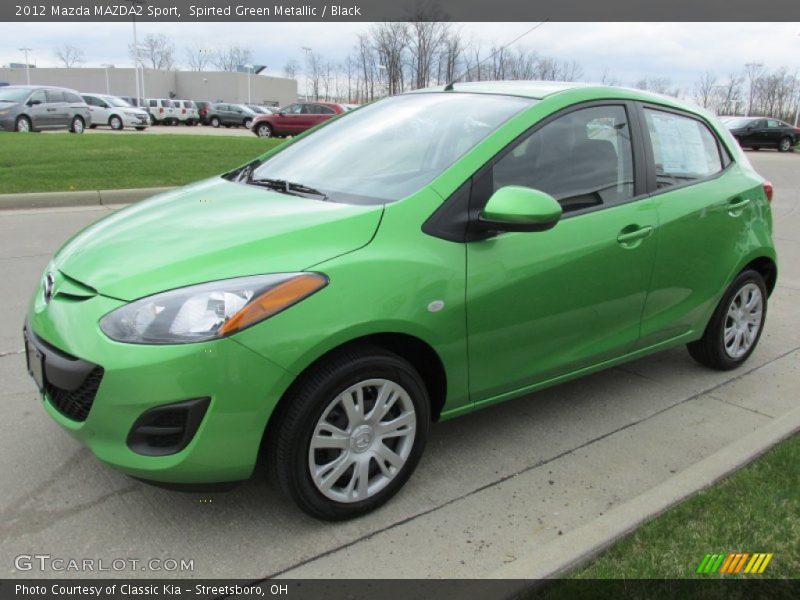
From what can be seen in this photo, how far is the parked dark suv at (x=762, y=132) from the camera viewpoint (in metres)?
32.7

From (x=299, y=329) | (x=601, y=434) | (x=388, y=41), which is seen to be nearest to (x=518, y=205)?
(x=299, y=329)

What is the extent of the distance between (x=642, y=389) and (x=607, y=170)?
4.74 ft

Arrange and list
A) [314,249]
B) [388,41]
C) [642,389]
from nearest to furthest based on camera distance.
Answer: [314,249] < [642,389] < [388,41]

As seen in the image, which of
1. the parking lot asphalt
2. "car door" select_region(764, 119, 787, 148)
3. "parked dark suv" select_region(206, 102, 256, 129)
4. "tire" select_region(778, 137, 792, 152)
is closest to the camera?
the parking lot asphalt

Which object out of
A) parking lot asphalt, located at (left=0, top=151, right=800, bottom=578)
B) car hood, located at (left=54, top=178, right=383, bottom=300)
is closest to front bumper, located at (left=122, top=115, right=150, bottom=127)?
parking lot asphalt, located at (left=0, top=151, right=800, bottom=578)

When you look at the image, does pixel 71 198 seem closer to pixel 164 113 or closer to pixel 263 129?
pixel 263 129

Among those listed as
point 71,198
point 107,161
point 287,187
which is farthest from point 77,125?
point 287,187

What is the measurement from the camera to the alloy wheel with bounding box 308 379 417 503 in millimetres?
2586

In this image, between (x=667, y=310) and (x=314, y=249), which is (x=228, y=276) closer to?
(x=314, y=249)

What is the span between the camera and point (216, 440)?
7.70 ft

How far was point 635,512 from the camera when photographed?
276 cm

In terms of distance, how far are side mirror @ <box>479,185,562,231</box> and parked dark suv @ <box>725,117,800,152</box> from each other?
33910 mm

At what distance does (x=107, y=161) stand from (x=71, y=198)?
3.59 meters

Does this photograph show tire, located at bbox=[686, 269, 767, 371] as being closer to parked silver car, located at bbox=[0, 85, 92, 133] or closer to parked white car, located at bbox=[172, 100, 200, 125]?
parked silver car, located at bbox=[0, 85, 92, 133]
